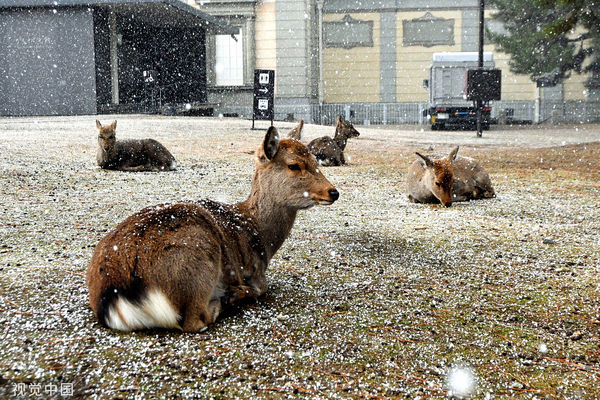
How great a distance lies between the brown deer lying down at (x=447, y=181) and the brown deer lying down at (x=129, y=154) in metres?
3.90

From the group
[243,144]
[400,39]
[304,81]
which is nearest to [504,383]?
[243,144]

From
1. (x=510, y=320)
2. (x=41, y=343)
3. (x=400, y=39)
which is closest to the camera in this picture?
(x=41, y=343)

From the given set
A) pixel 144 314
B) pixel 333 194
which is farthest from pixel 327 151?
pixel 144 314

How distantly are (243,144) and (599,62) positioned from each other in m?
25.1

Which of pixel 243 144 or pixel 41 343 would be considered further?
pixel 243 144

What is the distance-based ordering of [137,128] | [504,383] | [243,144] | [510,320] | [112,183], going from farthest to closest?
[137,128] → [243,144] → [112,183] → [510,320] → [504,383]

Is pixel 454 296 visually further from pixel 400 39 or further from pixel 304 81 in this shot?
pixel 400 39

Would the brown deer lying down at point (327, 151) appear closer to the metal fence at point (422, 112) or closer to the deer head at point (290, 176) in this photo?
the deer head at point (290, 176)

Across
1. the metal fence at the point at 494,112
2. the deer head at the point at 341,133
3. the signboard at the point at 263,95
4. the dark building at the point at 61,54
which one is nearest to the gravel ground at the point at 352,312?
the deer head at the point at 341,133

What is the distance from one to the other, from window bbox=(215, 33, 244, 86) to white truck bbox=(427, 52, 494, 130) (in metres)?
10.1

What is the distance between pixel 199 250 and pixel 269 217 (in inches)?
26.6

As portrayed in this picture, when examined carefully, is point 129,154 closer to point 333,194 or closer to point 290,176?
point 290,176

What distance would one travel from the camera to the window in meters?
32.1

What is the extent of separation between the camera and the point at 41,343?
9.25ft
